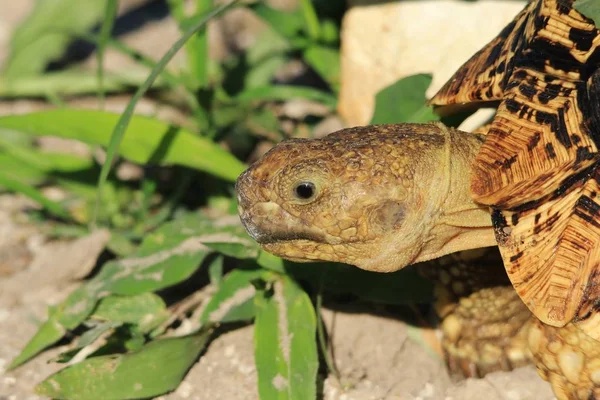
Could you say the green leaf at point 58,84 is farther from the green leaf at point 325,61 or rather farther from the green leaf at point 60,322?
the green leaf at point 60,322

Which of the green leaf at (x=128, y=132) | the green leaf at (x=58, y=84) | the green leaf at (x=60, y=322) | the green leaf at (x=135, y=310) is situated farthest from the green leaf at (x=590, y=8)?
the green leaf at (x=58, y=84)

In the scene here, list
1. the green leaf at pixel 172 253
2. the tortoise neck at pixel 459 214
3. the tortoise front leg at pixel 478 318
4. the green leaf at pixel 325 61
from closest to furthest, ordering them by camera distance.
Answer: the tortoise neck at pixel 459 214, the tortoise front leg at pixel 478 318, the green leaf at pixel 172 253, the green leaf at pixel 325 61

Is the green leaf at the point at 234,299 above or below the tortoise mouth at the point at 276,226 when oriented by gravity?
below

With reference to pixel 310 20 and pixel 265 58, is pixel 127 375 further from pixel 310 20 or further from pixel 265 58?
pixel 265 58

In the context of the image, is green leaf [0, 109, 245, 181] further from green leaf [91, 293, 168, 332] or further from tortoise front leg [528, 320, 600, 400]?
tortoise front leg [528, 320, 600, 400]

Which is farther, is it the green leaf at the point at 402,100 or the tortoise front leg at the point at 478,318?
the green leaf at the point at 402,100

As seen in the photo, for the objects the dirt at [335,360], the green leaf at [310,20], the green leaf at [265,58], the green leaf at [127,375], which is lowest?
the dirt at [335,360]
